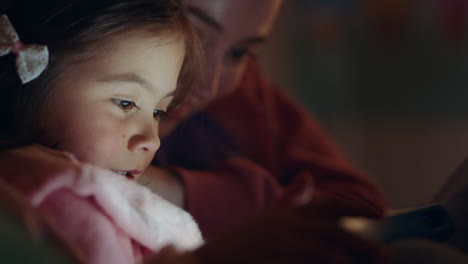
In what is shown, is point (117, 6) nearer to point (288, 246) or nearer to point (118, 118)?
point (118, 118)

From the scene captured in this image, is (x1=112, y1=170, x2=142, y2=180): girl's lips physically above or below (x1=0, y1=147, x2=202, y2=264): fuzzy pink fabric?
below

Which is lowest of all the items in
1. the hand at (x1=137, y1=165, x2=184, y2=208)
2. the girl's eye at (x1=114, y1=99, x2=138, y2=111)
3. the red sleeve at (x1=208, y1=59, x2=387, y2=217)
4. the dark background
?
the dark background

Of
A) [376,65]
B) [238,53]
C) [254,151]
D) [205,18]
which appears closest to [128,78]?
[205,18]

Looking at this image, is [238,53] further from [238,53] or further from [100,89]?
[100,89]

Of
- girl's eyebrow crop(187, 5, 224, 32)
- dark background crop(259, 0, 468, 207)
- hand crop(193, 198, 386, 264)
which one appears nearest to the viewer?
hand crop(193, 198, 386, 264)

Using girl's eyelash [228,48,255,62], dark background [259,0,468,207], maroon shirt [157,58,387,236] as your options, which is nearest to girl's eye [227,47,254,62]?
girl's eyelash [228,48,255,62]

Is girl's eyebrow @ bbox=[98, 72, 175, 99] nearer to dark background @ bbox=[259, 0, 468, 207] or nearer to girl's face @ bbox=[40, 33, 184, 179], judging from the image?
girl's face @ bbox=[40, 33, 184, 179]

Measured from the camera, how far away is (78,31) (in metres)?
0.40

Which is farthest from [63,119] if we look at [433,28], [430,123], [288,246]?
[433,28]

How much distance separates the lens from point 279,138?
3.23 feet

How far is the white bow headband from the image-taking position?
39 centimetres

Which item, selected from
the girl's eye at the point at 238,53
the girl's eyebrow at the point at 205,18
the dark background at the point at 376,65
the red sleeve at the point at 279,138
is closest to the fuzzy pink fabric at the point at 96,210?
the girl's eyebrow at the point at 205,18

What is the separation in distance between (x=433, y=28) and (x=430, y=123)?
0.41m

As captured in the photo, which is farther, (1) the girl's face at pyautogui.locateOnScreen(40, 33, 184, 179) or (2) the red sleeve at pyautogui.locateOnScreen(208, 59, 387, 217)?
(2) the red sleeve at pyautogui.locateOnScreen(208, 59, 387, 217)
